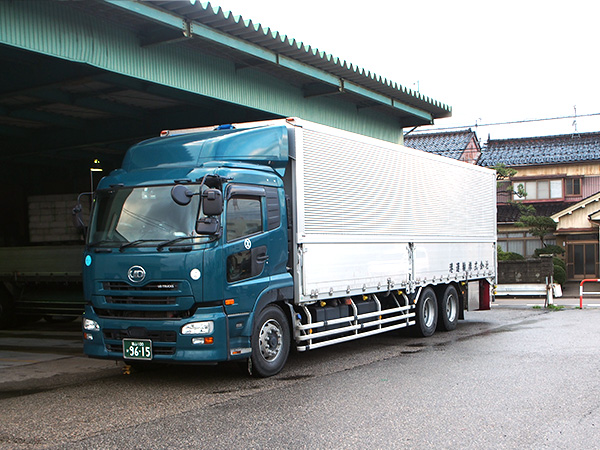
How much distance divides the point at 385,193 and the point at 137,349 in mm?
5362

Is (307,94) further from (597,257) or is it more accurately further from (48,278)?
(597,257)

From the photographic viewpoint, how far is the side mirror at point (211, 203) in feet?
26.2

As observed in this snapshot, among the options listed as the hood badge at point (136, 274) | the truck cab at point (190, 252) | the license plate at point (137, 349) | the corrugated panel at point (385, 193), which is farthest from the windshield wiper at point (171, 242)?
the corrugated panel at point (385, 193)

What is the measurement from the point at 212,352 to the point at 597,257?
102 feet

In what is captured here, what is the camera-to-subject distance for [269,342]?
29.6ft

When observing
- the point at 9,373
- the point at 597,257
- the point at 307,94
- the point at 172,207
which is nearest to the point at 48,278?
the point at 9,373

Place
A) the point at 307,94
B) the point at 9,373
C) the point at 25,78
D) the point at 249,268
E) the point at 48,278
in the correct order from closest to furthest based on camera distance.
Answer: the point at 249,268 < the point at 9,373 < the point at 25,78 < the point at 307,94 < the point at 48,278

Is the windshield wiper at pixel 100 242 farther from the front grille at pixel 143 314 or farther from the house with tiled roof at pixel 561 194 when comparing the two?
the house with tiled roof at pixel 561 194

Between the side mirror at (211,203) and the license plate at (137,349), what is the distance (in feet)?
5.85

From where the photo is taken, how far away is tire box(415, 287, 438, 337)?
13.0 m

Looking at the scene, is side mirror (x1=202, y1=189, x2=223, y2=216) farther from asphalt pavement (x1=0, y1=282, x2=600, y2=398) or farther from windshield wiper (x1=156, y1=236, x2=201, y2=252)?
asphalt pavement (x1=0, y1=282, x2=600, y2=398)

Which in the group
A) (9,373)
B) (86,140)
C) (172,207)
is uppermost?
(86,140)

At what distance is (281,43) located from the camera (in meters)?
11.6

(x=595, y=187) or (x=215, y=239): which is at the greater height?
(x=595, y=187)
